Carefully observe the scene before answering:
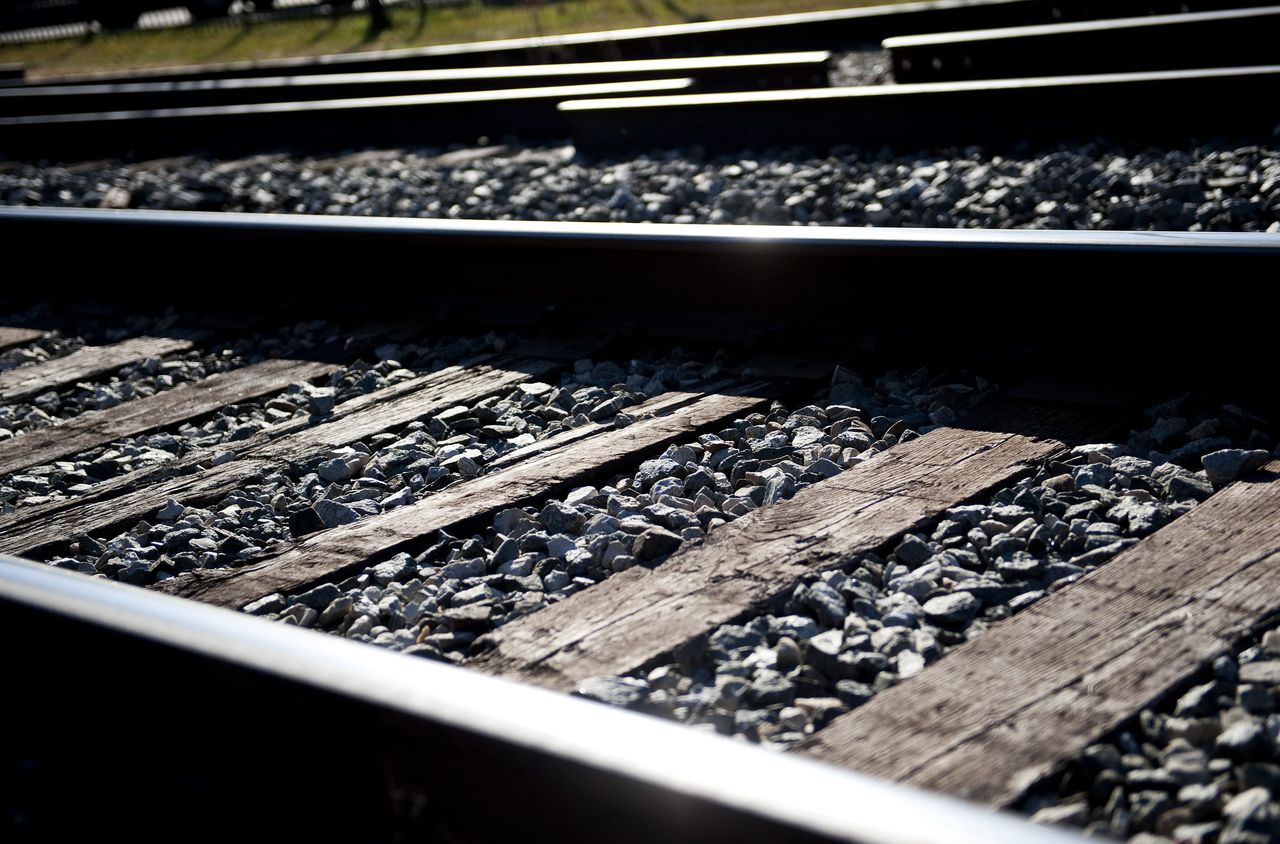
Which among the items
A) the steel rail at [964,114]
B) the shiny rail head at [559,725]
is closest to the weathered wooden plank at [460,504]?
the shiny rail head at [559,725]

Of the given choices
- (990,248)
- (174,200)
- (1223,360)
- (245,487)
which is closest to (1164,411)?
(1223,360)

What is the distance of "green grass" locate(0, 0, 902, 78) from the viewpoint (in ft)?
55.9

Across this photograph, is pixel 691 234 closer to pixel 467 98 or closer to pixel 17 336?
pixel 17 336

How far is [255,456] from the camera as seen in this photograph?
148 inches

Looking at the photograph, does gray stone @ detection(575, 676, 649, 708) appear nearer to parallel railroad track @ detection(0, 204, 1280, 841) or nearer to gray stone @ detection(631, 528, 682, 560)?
parallel railroad track @ detection(0, 204, 1280, 841)

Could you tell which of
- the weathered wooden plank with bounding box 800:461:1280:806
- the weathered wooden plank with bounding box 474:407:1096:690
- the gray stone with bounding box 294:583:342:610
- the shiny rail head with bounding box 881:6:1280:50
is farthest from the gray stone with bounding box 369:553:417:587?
the shiny rail head with bounding box 881:6:1280:50

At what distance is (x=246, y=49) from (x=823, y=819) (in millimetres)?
22581

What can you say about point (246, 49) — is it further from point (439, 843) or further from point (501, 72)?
Answer: point (439, 843)

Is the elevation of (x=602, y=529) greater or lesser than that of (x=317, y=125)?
lesser

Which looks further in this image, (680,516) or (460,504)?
(460,504)

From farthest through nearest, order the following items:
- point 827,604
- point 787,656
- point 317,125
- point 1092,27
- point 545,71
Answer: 1. point 545,71
2. point 317,125
3. point 1092,27
4. point 827,604
5. point 787,656

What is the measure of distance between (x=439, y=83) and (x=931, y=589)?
930 centimetres

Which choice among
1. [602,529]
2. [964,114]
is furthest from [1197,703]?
[964,114]

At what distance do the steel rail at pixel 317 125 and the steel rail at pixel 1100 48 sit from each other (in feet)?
5.29
